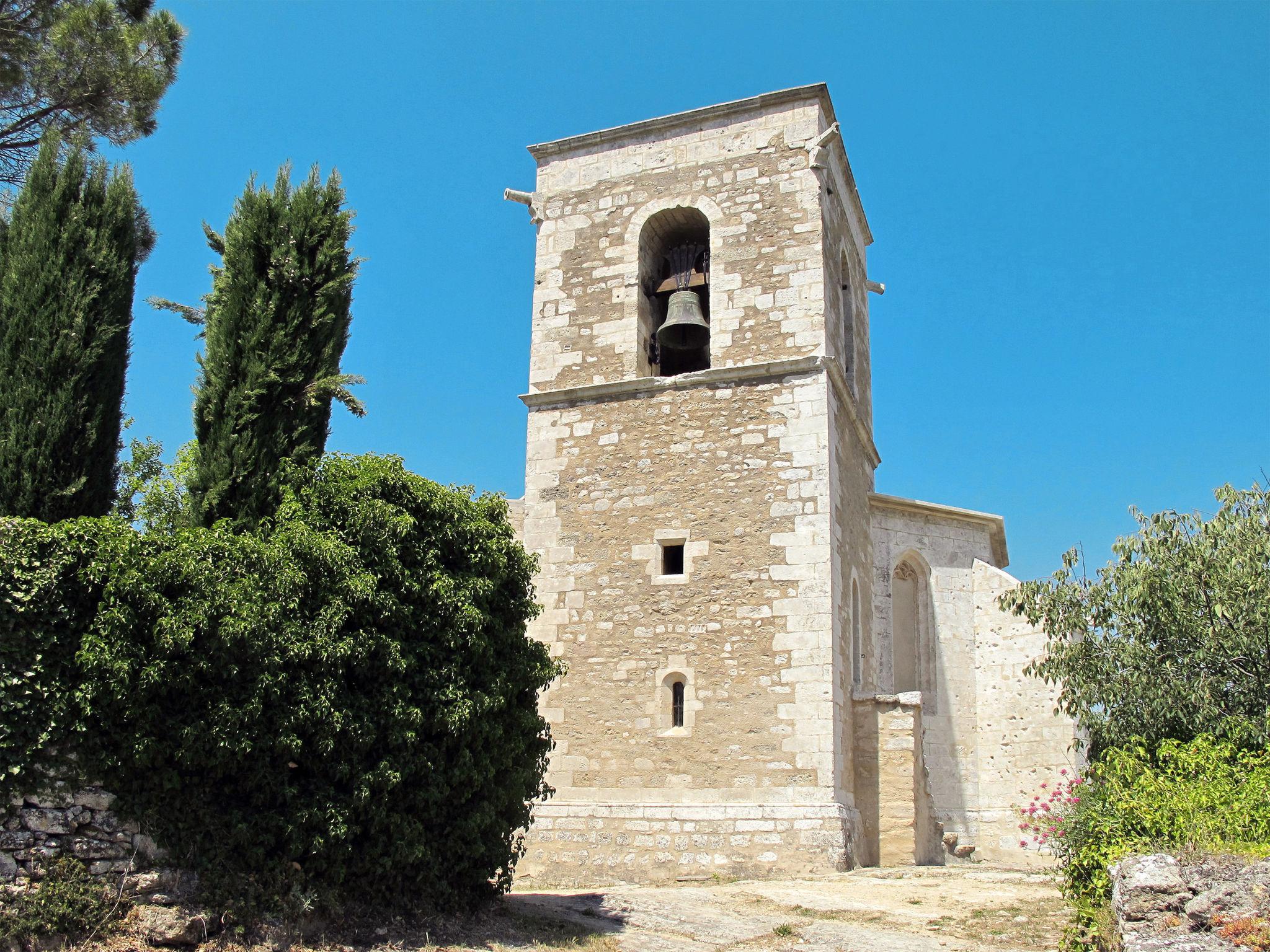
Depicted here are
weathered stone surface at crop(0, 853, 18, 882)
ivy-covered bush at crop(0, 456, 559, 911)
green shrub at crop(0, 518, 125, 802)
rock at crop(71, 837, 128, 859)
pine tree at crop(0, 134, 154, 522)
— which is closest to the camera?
weathered stone surface at crop(0, 853, 18, 882)

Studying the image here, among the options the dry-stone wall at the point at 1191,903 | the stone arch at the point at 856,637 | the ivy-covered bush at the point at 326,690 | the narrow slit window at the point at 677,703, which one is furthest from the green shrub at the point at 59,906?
the stone arch at the point at 856,637

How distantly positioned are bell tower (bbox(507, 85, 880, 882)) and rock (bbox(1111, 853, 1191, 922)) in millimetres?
5546

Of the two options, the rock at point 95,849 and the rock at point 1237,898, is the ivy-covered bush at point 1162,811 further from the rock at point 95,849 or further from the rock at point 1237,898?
the rock at point 95,849

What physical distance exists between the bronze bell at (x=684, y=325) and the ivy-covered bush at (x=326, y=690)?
564 centimetres

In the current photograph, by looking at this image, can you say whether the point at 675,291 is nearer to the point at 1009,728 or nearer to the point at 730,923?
the point at 1009,728

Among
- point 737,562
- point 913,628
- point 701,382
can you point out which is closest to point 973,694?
point 913,628

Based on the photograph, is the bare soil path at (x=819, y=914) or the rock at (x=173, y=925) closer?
the rock at (x=173, y=925)

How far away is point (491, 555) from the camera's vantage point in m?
9.30

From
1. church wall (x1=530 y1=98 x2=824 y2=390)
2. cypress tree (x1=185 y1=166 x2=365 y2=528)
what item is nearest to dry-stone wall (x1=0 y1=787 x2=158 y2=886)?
cypress tree (x1=185 y1=166 x2=365 y2=528)

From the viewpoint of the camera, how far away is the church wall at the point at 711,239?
46.2 ft

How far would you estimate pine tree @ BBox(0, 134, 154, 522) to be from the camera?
29.3 ft

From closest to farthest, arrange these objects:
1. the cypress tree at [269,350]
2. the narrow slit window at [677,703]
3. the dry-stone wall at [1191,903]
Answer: the dry-stone wall at [1191,903] → the cypress tree at [269,350] → the narrow slit window at [677,703]

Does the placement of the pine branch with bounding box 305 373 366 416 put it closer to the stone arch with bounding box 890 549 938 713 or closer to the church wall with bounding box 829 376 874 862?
the church wall with bounding box 829 376 874 862

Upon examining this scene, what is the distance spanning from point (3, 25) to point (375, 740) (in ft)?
29.5
